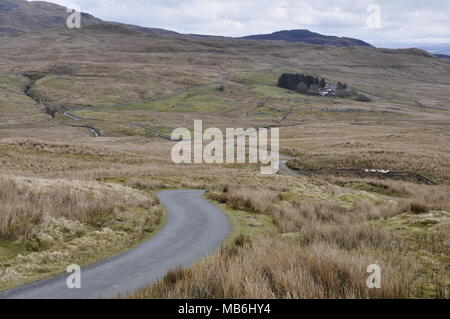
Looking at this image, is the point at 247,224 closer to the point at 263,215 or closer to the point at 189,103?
the point at 263,215

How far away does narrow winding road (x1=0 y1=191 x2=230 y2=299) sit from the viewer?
9.16 m

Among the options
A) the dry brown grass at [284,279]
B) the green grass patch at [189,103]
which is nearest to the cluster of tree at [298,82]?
the green grass patch at [189,103]

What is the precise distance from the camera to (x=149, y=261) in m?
11.9

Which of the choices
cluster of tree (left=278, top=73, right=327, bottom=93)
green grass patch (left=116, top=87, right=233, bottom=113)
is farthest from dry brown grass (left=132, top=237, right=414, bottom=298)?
cluster of tree (left=278, top=73, right=327, bottom=93)

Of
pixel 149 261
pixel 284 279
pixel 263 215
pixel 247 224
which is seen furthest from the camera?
pixel 263 215

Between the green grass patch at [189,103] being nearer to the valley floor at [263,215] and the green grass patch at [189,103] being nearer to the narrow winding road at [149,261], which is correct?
the valley floor at [263,215]

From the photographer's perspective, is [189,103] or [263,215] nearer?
[263,215]

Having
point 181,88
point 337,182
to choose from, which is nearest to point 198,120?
point 181,88

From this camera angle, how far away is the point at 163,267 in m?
11.2

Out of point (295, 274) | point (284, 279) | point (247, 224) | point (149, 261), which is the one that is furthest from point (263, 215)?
point (284, 279)

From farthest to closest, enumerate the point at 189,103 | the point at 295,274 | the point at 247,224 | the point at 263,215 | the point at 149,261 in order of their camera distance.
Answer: the point at 189,103 < the point at 263,215 < the point at 247,224 < the point at 149,261 < the point at 295,274

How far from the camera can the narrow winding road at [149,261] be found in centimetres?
916

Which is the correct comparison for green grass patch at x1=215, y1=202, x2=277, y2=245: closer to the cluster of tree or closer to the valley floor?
the valley floor

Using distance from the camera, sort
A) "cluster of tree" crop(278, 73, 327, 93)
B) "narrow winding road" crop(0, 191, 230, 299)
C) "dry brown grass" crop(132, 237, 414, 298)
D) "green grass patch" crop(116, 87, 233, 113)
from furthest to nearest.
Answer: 1. "cluster of tree" crop(278, 73, 327, 93)
2. "green grass patch" crop(116, 87, 233, 113)
3. "narrow winding road" crop(0, 191, 230, 299)
4. "dry brown grass" crop(132, 237, 414, 298)
